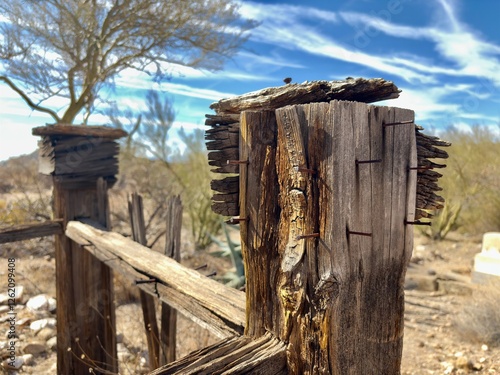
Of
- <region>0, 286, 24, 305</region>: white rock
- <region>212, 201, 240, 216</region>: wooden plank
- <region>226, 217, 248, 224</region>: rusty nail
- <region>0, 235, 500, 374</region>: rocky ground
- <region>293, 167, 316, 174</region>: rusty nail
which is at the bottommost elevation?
<region>0, 235, 500, 374</region>: rocky ground

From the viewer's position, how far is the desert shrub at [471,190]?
10.2 meters

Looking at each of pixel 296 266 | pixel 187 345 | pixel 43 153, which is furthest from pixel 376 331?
pixel 187 345

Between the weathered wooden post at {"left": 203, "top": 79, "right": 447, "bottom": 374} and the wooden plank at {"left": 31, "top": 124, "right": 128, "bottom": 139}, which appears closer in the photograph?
the weathered wooden post at {"left": 203, "top": 79, "right": 447, "bottom": 374}

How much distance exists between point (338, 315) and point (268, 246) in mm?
230

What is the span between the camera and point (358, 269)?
0.93 metres

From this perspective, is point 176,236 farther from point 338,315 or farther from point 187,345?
point 187,345

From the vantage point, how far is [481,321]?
4.82m

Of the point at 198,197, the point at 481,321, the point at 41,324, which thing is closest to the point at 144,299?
the point at 41,324

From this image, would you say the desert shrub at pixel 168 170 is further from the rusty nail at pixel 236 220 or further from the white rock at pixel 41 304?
the rusty nail at pixel 236 220

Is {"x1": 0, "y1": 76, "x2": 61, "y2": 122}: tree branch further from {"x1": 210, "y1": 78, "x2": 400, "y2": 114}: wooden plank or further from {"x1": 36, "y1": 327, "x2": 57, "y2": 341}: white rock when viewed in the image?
{"x1": 210, "y1": 78, "x2": 400, "y2": 114}: wooden plank

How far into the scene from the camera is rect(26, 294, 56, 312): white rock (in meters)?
5.46

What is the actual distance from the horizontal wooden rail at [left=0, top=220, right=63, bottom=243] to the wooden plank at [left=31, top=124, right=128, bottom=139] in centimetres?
64

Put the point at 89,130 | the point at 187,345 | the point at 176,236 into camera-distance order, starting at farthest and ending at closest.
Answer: the point at 187,345 → the point at 89,130 → the point at 176,236

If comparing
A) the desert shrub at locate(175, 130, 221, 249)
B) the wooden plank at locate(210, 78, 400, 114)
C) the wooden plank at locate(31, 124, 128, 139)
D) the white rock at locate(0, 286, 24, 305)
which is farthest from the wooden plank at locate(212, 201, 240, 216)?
the desert shrub at locate(175, 130, 221, 249)
